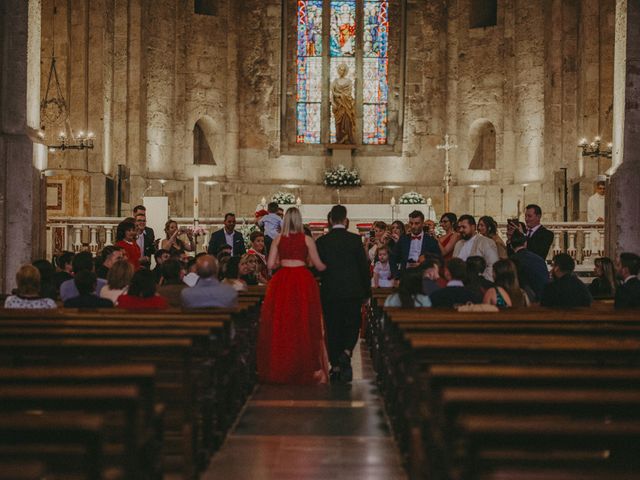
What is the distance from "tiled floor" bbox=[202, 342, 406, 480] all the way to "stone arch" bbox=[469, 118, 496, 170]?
19.2 meters

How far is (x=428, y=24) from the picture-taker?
90.6ft

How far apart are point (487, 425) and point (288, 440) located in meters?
3.24

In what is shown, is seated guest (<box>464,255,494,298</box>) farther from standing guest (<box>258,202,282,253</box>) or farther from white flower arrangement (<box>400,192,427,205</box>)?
white flower arrangement (<box>400,192,427,205</box>)

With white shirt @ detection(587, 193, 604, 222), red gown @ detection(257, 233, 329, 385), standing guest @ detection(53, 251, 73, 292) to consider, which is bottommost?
red gown @ detection(257, 233, 329, 385)

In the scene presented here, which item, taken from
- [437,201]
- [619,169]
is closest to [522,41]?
[437,201]

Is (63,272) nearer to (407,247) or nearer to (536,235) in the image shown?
(407,247)

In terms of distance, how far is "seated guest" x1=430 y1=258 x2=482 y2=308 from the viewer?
8.46 meters

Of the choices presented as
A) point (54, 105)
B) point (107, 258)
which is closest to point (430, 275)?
point (107, 258)

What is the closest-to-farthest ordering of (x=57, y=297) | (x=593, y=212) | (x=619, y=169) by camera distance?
1. (x=57, y=297)
2. (x=619, y=169)
3. (x=593, y=212)

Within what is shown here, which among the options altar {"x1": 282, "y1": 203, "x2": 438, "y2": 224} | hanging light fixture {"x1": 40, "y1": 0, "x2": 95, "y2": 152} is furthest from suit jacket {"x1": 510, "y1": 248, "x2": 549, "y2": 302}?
hanging light fixture {"x1": 40, "y1": 0, "x2": 95, "y2": 152}

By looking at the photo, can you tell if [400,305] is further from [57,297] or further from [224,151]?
[224,151]

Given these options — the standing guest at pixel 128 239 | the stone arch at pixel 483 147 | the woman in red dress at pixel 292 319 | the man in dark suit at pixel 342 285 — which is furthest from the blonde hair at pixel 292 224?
the stone arch at pixel 483 147

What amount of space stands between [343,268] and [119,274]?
214 cm

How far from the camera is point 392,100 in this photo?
27.9 m
